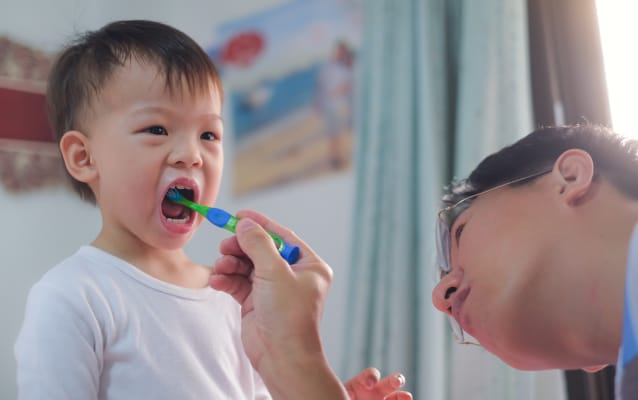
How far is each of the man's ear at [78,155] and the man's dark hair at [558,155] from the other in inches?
25.5

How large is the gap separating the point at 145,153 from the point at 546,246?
0.65 metres

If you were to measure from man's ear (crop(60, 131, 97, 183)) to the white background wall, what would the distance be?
154 cm

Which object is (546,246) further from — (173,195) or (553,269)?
(173,195)

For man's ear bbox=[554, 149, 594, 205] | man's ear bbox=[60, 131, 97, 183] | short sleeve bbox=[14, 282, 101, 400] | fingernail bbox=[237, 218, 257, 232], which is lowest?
short sleeve bbox=[14, 282, 101, 400]

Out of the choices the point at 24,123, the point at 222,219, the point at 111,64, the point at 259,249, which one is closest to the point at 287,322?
the point at 259,249

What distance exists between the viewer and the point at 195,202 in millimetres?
1200

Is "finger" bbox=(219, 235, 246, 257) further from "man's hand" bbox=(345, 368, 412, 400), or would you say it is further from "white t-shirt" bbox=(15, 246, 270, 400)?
"man's hand" bbox=(345, 368, 412, 400)

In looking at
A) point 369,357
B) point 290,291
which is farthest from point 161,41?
point 369,357

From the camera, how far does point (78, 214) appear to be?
304 centimetres

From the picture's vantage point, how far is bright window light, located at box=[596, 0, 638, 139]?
2121 mm

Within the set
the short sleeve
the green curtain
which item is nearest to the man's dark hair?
the short sleeve

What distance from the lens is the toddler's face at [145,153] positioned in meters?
1.15

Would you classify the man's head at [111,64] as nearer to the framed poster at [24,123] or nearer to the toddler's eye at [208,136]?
the toddler's eye at [208,136]

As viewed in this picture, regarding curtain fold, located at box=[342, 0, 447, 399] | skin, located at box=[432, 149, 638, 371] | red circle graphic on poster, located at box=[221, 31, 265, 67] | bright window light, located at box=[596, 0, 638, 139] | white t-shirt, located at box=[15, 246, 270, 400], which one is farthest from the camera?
red circle graphic on poster, located at box=[221, 31, 265, 67]
